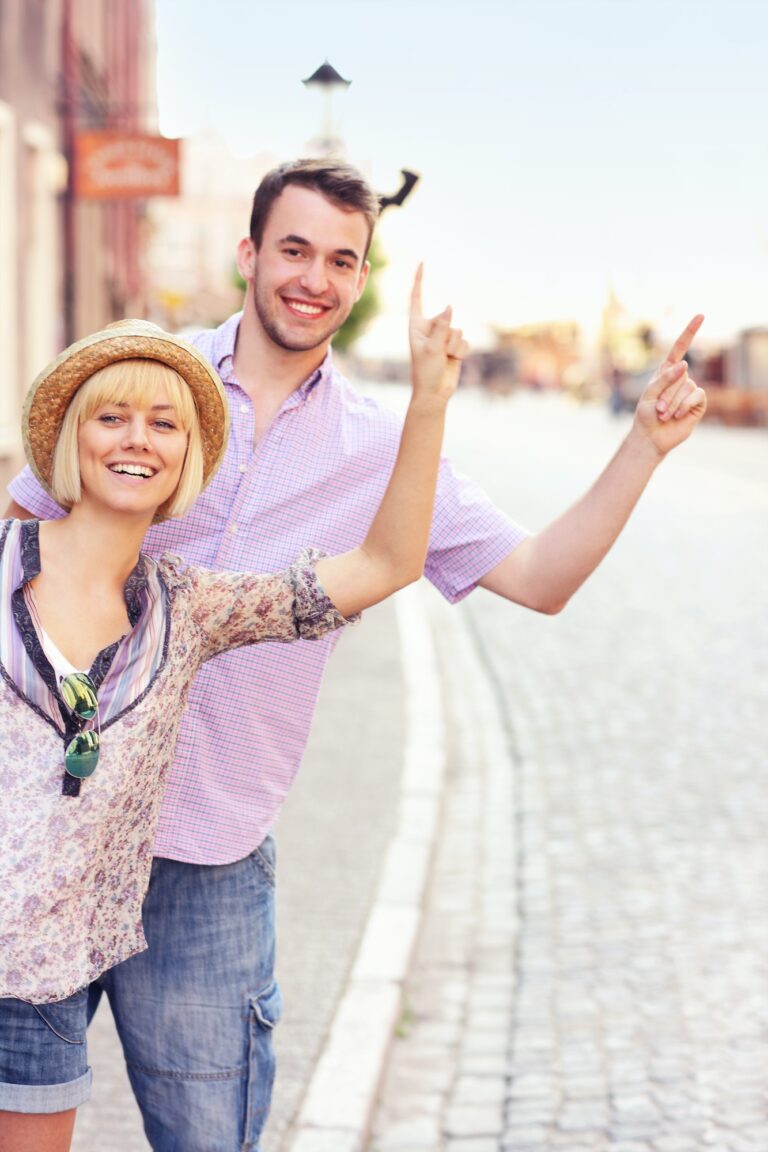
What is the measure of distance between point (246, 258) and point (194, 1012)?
134cm

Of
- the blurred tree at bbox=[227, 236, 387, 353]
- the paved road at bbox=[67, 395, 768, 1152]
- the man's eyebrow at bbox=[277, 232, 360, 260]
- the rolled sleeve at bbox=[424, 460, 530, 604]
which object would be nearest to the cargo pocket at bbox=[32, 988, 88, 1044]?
the rolled sleeve at bbox=[424, 460, 530, 604]

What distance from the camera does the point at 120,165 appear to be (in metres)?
14.4

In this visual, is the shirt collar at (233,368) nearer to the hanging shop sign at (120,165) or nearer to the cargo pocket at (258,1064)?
the cargo pocket at (258,1064)

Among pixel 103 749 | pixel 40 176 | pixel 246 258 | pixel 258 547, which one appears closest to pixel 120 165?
pixel 40 176

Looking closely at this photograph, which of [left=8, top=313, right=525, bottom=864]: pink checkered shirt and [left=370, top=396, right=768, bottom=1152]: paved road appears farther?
[left=370, top=396, right=768, bottom=1152]: paved road

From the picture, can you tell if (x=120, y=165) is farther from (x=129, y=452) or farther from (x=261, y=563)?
(x=129, y=452)

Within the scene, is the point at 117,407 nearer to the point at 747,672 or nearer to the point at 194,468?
the point at 194,468

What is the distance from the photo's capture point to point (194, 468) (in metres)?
2.42

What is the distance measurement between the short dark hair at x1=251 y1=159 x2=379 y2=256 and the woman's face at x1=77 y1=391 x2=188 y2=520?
608mm

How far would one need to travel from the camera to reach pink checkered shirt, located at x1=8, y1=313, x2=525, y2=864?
8.71 feet

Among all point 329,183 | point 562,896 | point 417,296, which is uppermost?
point 329,183

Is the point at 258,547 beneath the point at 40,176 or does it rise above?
beneath

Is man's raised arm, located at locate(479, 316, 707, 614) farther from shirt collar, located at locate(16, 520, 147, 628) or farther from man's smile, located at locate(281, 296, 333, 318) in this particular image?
shirt collar, located at locate(16, 520, 147, 628)

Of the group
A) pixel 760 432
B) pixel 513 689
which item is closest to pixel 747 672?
pixel 513 689
